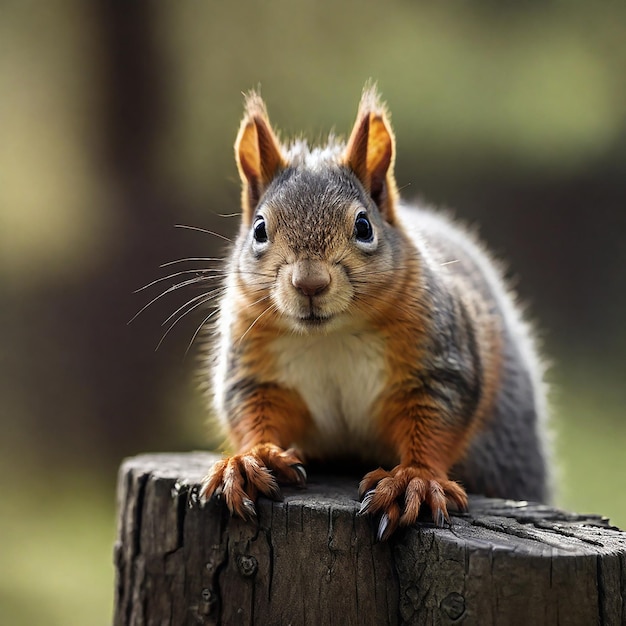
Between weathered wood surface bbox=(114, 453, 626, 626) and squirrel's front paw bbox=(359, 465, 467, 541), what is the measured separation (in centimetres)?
3

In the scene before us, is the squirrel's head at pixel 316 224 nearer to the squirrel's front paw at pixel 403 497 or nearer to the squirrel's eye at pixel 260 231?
the squirrel's eye at pixel 260 231

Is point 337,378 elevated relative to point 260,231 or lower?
lower

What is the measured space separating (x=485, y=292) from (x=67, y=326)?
8.58 feet

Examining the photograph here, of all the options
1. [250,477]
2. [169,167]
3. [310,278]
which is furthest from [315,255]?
[169,167]

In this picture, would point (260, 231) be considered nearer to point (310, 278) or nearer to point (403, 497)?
point (310, 278)

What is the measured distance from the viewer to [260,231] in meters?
2.12

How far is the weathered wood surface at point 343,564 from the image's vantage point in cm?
159

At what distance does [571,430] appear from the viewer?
5.15m

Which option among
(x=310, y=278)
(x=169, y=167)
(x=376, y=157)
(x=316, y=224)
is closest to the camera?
(x=310, y=278)

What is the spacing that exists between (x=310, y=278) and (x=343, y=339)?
1.05ft

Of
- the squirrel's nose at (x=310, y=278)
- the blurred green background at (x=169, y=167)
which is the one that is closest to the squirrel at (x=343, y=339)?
the squirrel's nose at (x=310, y=278)

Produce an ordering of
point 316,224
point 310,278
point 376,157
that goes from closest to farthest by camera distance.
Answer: point 310,278, point 316,224, point 376,157

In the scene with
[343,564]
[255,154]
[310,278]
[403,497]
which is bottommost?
[343,564]

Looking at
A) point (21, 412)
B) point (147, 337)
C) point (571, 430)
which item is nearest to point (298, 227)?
point (147, 337)
